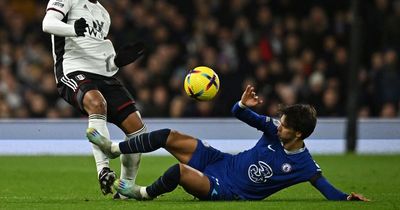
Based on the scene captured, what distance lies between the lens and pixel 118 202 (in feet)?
30.1

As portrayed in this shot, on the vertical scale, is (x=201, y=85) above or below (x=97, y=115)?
above

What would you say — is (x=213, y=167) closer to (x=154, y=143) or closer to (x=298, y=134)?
(x=154, y=143)

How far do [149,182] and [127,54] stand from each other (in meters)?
2.21

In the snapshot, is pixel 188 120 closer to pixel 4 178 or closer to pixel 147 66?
pixel 147 66

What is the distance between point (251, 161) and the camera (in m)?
9.05

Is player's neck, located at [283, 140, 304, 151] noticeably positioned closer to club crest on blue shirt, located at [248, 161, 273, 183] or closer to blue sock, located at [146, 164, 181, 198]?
club crest on blue shirt, located at [248, 161, 273, 183]

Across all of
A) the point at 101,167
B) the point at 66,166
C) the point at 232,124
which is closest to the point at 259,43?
the point at 232,124

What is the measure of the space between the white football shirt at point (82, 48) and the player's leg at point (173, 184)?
5.31ft

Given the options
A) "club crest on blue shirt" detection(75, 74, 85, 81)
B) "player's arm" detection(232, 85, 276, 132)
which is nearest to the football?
"player's arm" detection(232, 85, 276, 132)

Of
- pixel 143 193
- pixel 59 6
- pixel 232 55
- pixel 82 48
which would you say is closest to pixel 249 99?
pixel 143 193

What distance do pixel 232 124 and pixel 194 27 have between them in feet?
12.2

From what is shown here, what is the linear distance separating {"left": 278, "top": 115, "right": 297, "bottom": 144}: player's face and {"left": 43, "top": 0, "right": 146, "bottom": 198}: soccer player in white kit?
1.60 meters

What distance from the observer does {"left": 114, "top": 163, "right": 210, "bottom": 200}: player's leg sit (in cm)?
870

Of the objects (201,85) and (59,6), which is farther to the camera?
(59,6)
